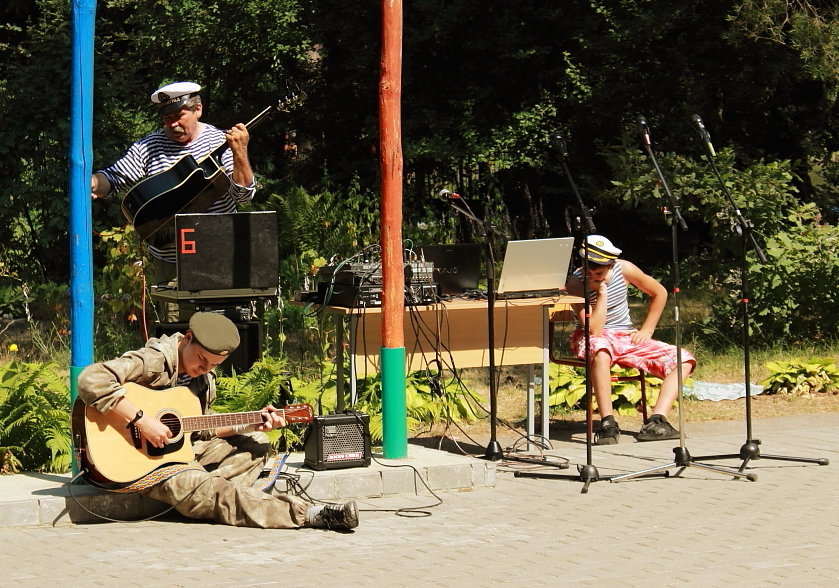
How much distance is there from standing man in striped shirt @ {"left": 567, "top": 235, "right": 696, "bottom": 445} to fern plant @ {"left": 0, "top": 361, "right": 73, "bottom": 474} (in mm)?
3495

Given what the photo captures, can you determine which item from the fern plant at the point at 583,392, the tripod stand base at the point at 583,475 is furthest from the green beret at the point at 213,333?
the fern plant at the point at 583,392

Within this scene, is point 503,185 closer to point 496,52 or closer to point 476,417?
point 496,52

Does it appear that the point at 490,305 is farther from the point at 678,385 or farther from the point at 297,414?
the point at 297,414

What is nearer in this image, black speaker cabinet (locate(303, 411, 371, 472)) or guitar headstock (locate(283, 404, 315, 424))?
guitar headstock (locate(283, 404, 315, 424))

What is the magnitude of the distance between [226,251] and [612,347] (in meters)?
2.84

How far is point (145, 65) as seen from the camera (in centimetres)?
1731

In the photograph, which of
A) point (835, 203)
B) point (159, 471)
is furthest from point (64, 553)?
point (835, 203)

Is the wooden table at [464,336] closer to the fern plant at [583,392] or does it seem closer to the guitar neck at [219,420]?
the fern plant at [583,392]

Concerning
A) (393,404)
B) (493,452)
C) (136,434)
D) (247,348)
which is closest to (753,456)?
(493,452)

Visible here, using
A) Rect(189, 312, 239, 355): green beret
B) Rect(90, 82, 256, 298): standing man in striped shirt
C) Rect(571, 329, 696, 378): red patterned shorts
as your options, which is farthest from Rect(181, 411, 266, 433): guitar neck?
Rect(571, 329, 696, 378): red patterned shorts

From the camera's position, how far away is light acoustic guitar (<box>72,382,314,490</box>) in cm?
632

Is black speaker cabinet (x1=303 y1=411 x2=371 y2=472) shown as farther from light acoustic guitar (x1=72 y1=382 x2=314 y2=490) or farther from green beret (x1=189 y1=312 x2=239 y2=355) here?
green beret (x1=189 y1=312 x2=239 y2=355)

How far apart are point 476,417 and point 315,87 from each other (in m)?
9.80

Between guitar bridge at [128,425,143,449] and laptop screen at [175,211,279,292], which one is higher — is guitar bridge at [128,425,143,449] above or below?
below
